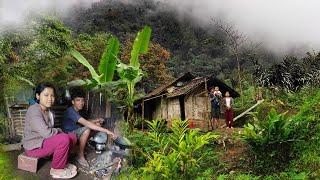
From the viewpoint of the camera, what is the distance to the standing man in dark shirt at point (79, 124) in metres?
2.27

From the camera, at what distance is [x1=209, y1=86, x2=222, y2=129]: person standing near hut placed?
175 inches

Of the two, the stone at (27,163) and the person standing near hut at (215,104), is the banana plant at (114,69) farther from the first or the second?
the person standing near hut at (215,104)

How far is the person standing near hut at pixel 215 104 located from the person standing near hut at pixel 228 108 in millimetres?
68

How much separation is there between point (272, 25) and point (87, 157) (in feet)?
19.8

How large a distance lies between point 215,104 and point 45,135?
2.56 metres

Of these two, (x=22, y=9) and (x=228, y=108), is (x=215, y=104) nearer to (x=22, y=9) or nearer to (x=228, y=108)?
(x=228, y=108)

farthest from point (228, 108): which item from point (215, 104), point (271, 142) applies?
point (271, 142)

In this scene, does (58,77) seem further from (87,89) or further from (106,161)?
(106,161)

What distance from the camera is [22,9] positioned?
4.09 metres

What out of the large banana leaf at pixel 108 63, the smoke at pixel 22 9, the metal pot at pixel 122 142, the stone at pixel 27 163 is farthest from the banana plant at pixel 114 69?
the smoke at pixel 22 9

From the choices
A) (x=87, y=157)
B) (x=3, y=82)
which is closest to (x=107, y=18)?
(x=3, y=82)

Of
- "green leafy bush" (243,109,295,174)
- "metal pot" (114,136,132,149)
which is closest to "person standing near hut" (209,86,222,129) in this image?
"green leafy bush" (243,109,295,174)

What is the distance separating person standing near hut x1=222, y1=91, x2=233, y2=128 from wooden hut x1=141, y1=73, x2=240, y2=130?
0.13 metres

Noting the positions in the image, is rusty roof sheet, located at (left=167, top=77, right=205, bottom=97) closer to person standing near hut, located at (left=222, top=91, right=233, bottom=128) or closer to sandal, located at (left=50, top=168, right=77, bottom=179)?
person standing near hut, located at (left=222, top=91, right=233, bottom=128)
